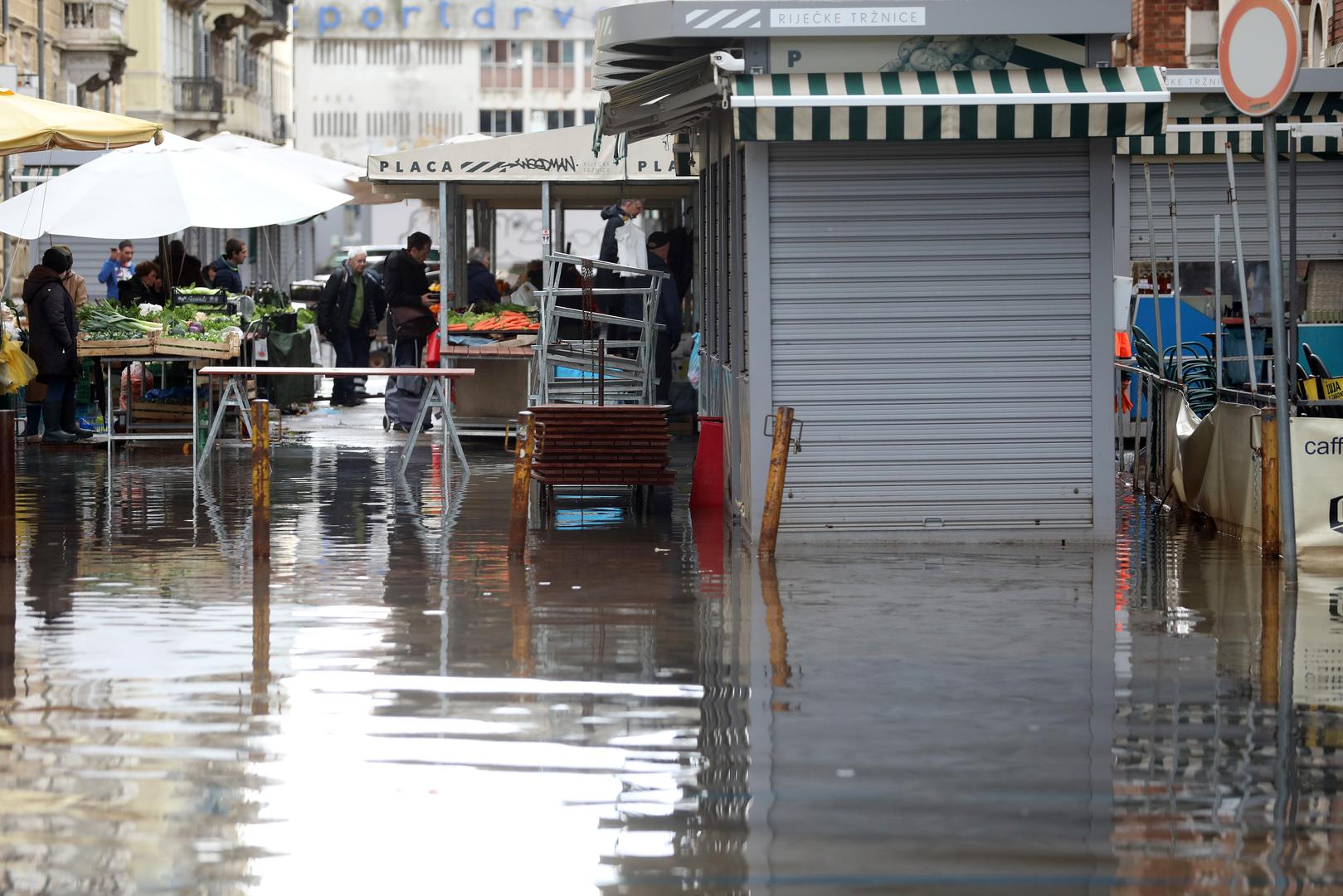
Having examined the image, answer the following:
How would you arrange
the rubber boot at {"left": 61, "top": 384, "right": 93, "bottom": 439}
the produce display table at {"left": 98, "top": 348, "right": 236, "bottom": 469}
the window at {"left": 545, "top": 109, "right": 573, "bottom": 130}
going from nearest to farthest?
the produce display table at {"left": 98, "top": 348, "right": 236, "bottom": 469}
the rubber boot at {"left": 61, "top": 384, "right": 93, "bottom": 439}
the window at {"left": 545, "top": 109, "right": 573, "bottom": 130}

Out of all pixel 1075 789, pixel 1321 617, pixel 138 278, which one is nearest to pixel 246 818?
pixel 1075 789

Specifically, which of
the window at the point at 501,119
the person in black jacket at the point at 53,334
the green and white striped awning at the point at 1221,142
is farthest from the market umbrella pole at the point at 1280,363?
the window at the point at 501,119

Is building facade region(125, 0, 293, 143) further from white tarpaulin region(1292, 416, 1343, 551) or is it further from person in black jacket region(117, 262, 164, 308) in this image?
white tarpaulin region(1292, 416, 1343, 551)

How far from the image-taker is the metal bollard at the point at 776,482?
11.2 m

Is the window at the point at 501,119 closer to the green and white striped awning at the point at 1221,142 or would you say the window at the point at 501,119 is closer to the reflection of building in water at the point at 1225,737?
the green and white striped awning at the point at 1221,142

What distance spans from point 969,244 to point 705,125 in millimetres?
3464

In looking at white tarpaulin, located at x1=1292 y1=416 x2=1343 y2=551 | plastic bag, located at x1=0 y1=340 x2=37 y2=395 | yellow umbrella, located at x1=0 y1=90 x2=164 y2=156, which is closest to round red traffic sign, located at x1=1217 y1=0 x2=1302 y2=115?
white tarpaulin, located at x1=1292 y1=416 x2=1343 y2=551

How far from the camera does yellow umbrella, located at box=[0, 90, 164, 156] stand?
556 inches

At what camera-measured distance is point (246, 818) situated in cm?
593

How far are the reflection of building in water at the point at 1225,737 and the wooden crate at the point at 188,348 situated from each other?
9998 millimetres

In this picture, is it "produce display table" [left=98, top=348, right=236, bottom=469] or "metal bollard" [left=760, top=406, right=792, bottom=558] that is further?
"produce display table" [left=98, top=348, right=236, bottom=469]

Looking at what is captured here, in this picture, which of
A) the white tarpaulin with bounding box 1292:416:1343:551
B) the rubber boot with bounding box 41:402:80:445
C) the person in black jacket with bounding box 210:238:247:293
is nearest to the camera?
the white tarpaulin with bounding box 1292:416:1343:551

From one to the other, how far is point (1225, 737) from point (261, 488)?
20.4 ft

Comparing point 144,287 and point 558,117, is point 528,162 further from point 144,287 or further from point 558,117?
point 558,117
